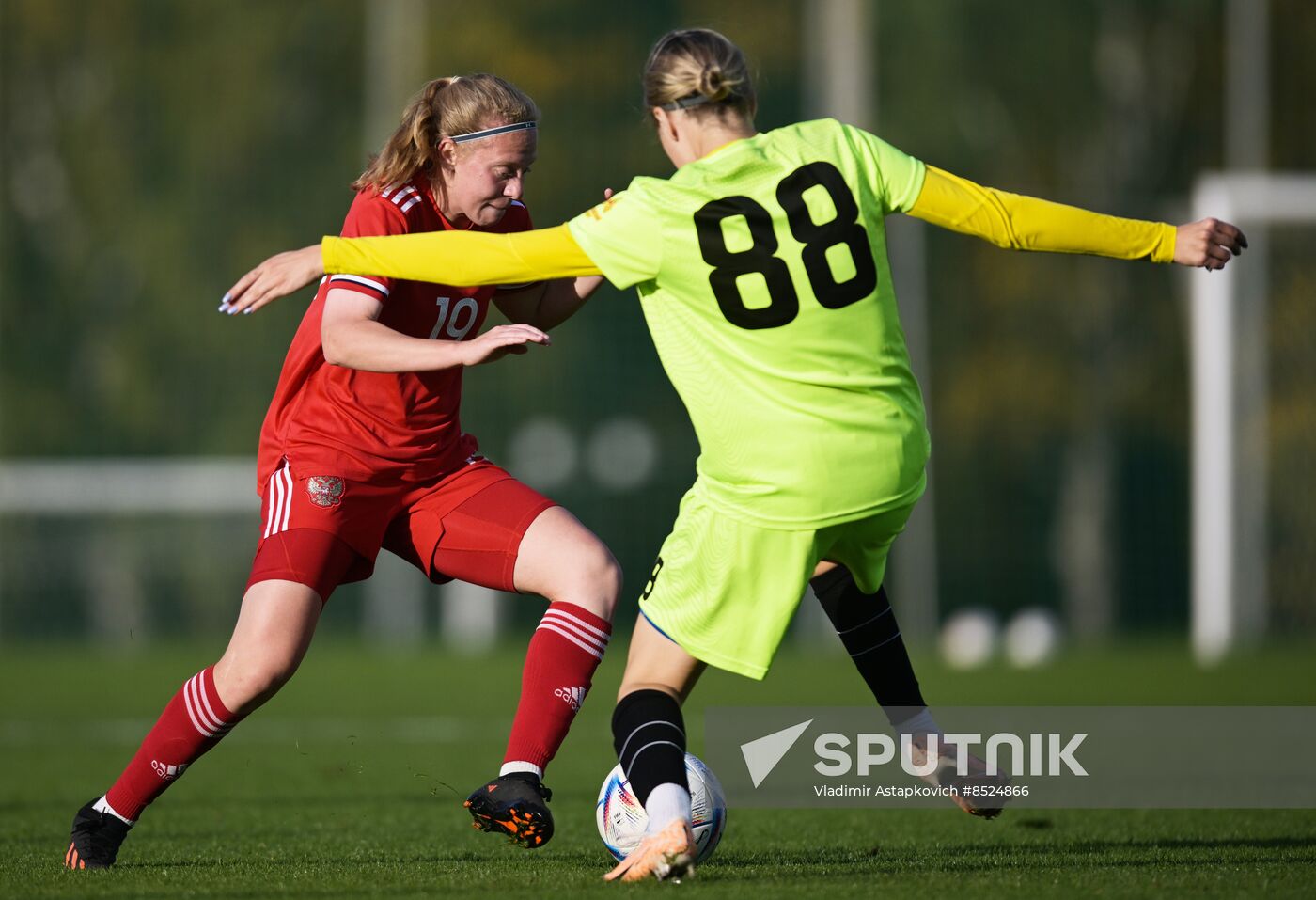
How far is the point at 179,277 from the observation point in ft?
61.1

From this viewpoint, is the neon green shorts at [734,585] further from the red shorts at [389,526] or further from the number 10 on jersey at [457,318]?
the number 10 on jersey at [457,318]

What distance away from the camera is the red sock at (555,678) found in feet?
14.9

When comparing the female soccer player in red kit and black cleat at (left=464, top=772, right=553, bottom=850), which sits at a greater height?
the female soccer player in red kit

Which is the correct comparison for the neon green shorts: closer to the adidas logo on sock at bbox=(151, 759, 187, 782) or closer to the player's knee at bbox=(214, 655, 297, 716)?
the player's knee at bbox=(214, 655, 297, 716)

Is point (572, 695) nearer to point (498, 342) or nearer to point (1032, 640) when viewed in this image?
point (498, 342)

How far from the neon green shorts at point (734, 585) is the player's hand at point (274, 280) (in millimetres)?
1074

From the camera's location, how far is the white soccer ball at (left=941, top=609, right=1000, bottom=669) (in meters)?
14.3

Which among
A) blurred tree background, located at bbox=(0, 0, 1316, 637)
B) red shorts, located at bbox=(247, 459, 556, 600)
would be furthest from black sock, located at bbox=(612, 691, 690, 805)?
blurred tree background, located at bbox=(0, 0, 1316, 637)

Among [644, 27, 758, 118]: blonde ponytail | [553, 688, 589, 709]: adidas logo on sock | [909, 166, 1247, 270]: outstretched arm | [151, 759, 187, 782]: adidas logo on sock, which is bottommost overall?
[151, 759, 187, 782]: adidas logo on sock

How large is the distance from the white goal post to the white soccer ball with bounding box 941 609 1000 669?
5.45 ft

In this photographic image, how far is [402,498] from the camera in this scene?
493 cm

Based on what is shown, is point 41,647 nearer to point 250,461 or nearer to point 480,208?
point 250,461

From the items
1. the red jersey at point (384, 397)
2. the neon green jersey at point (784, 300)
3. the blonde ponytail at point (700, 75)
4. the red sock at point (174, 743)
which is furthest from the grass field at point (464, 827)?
the blonde ponytail at point (700, 75)

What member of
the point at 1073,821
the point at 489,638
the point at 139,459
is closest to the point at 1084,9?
the point at 489,638
